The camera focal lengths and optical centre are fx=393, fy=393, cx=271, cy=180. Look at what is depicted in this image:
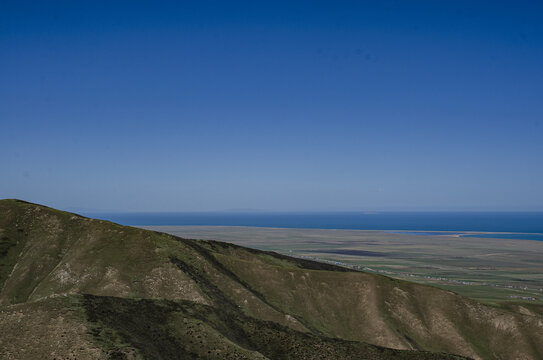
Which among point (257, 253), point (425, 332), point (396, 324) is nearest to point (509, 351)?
point (425, 332)

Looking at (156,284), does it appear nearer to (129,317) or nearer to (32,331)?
(129,317)

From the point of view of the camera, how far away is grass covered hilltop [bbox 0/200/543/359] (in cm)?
5300

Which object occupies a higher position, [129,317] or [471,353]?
[129,317]

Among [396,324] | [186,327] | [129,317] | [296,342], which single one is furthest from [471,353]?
[129,317]

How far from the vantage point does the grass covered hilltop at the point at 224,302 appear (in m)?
53.0

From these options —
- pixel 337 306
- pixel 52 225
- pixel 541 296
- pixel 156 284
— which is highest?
pixel 52 225

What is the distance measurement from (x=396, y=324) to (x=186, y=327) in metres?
64.8

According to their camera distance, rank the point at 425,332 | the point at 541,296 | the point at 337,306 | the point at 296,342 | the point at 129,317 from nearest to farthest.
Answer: the point at 129,317 < the point at 296,342 < the point at 425,332 < the point at 337,306 < the point at 541,296

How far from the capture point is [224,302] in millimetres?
83938

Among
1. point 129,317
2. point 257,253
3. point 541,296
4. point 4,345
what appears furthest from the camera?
point 541,296

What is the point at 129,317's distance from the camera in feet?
170

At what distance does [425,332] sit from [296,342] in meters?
53.8

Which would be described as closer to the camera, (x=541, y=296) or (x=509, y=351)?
(x=509, y=351)

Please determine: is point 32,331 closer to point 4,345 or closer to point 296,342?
point 4,345
